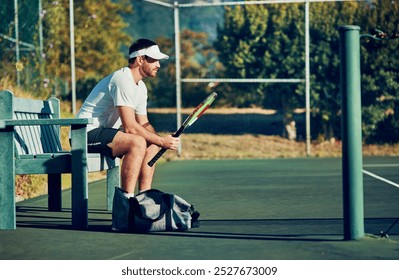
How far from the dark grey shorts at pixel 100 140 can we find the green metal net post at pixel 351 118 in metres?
2.49

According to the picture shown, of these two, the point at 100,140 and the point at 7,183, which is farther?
the point at 100,140

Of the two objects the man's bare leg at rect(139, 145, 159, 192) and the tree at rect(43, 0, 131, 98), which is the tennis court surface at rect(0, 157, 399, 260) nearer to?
the man's bare leg at rect(139, 145, 159, 192)

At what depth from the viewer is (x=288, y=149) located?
71.4 feet

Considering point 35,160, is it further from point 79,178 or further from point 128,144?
point 128,144

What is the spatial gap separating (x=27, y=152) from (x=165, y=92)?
18124 mm

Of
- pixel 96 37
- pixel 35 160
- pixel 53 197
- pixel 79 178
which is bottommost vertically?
pixel 53 197

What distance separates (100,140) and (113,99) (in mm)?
373

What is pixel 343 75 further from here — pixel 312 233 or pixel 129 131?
pixel 129 131

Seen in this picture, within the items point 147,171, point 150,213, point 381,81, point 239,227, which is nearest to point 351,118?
point 239,227

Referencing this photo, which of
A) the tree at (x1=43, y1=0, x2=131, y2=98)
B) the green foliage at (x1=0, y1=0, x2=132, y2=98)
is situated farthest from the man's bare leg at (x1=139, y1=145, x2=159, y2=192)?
the tree at (x1=43, y1=0, x2=131, y2=98)

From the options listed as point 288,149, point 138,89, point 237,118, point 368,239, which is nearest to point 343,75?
point 368,239

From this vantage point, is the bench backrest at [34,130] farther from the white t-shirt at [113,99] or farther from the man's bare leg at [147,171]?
the man's bare leg at [147,171]

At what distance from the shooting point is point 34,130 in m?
9.23

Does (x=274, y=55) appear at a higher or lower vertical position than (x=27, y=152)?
higher
